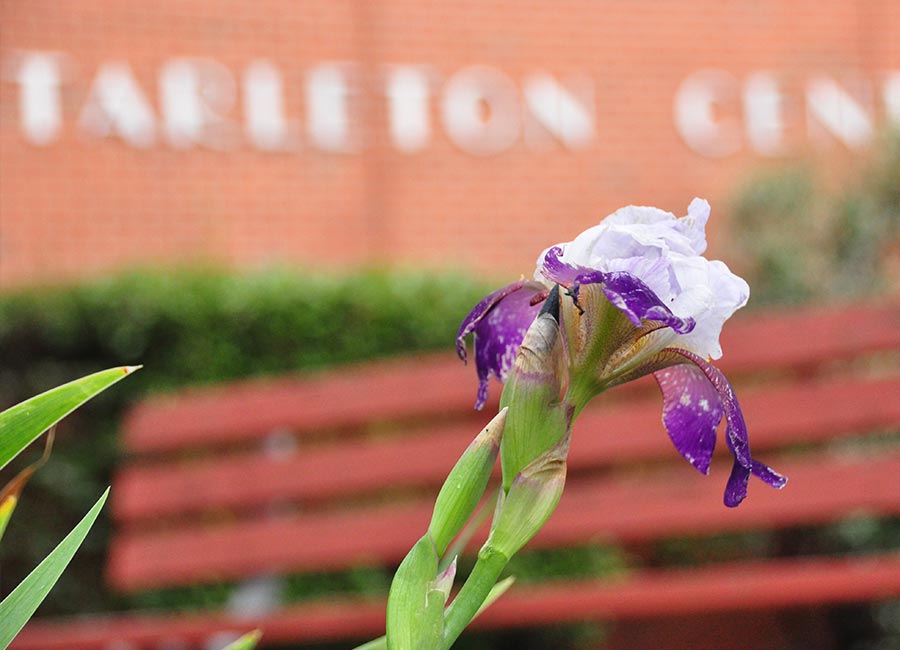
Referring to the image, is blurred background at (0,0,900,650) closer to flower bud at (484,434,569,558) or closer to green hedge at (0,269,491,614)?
green hedge at (0,269,491,614)

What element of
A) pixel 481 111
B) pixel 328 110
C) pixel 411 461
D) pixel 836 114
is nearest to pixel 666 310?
pixel 411 461

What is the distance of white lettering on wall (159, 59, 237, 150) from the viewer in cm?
522

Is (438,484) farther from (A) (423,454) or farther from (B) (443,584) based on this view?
(B) (443,584)

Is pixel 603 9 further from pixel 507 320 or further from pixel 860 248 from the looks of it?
pixel 507 320

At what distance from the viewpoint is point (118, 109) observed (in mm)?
5141

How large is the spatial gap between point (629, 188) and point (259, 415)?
11.0 ft

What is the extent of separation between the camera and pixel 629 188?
231 inches

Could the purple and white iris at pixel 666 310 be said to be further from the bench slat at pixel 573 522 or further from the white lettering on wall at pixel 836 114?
the white lettering on wall at pixel 836 114

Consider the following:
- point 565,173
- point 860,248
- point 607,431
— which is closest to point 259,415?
point 607,431

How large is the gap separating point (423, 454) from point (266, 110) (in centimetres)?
305

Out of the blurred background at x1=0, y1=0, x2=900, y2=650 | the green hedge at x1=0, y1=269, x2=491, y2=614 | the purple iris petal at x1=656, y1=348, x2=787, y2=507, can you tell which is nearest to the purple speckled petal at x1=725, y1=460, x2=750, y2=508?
the purple iris petal at x1=656, y1=348, x2=787, y2=507

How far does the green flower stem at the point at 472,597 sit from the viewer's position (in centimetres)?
62

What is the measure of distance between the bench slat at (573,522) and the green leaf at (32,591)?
5.97 feet

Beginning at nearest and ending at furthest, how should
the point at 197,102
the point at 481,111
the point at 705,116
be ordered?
the point at 197,102 → the point at 481,111 → the point at 705,116
